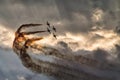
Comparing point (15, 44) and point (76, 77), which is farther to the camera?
point (76, 77)

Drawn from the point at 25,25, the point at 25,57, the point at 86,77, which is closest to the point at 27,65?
the point at 25,57

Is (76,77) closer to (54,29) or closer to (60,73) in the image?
(60,73)

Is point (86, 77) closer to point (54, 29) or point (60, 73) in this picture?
point (60, 73)

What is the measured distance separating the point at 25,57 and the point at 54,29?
15.5m

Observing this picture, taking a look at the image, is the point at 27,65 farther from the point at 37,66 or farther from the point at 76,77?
the point at 76,77

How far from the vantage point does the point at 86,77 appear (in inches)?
7795

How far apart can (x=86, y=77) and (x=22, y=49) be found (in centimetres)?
3211

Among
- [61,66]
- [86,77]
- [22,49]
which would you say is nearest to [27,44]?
[22,49]

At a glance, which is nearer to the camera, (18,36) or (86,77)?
(18,36)

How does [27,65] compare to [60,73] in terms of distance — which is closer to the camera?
[27,65]

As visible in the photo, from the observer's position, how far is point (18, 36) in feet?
586

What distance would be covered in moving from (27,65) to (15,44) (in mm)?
8797

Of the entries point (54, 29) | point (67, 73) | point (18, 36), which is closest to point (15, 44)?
point (18, 36)

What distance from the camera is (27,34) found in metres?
179
